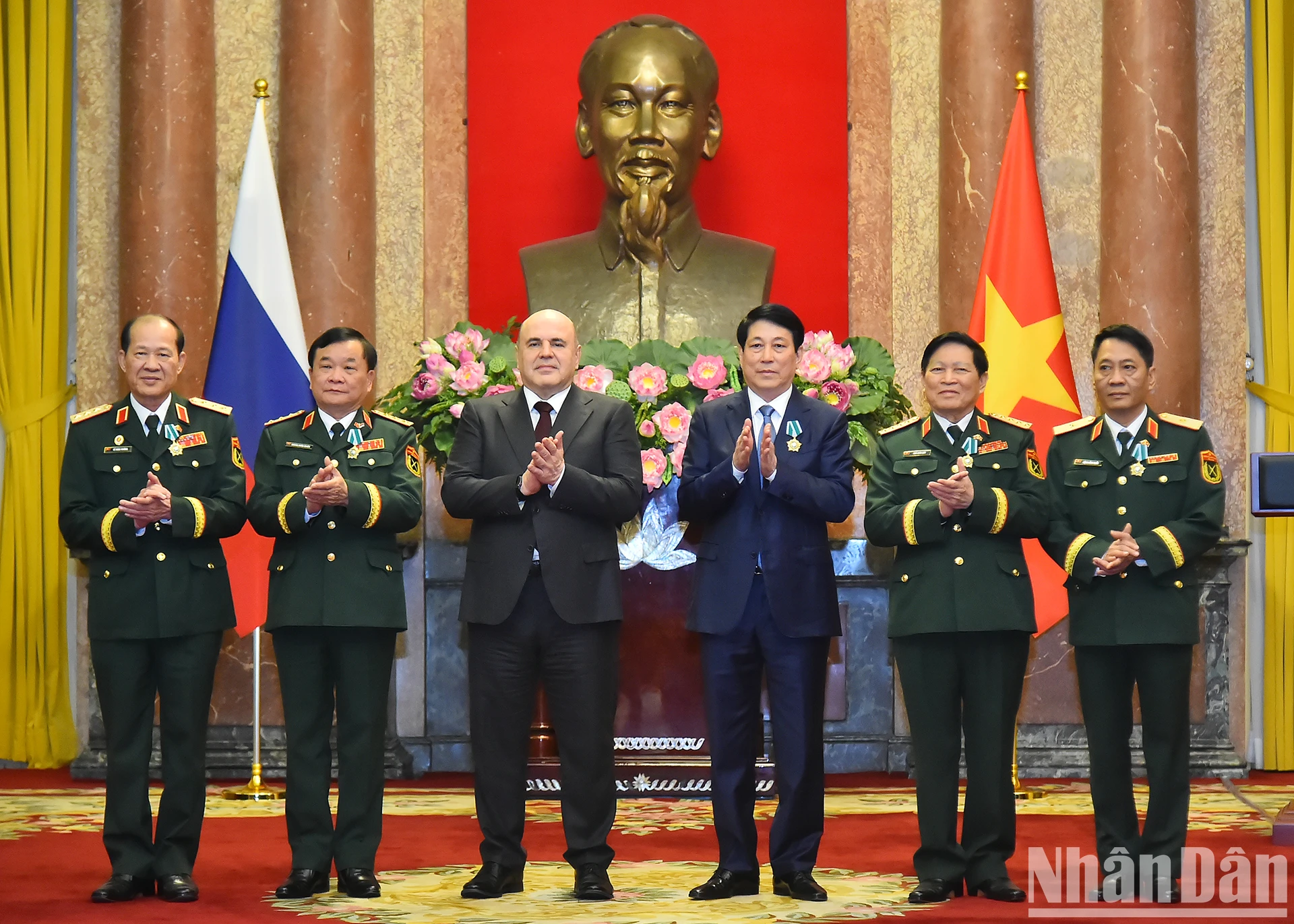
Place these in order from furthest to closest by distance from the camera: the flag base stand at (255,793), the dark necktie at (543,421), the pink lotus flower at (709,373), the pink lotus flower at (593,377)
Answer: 1. the flag base stand at (255,793)
2. the pink lotus flower at (709,373)
3. the pink lotus flower at (593,377)
4. the dark necktie at (543,421)

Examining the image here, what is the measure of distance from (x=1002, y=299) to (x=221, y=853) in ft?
11.7

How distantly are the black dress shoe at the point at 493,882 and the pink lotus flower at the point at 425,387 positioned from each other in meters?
2.35

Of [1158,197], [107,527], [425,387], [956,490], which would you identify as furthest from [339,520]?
[1158,197]

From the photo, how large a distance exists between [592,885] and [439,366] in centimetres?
258

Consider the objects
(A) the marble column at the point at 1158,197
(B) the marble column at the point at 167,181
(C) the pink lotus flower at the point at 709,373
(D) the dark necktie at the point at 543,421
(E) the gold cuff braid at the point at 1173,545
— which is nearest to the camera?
(E) the gold cuff braid at the point at 1173,545

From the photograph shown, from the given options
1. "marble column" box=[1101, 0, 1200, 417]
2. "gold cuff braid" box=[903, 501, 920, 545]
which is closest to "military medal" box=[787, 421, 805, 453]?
"gold cuff braid" box=[903, 501, 920, 545]

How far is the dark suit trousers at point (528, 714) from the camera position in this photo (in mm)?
4254

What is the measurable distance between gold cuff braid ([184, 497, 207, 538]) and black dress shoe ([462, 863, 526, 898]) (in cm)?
118

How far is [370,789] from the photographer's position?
425 centimetres

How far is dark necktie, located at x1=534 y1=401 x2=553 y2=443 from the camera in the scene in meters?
4.42

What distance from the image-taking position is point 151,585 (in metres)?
4.25

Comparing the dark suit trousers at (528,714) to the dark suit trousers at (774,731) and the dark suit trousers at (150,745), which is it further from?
the dark suit trousers at (150,745)

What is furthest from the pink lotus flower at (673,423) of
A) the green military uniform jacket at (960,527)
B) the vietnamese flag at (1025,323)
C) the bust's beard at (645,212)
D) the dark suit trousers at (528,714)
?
the dark suit trousers at (528,714)

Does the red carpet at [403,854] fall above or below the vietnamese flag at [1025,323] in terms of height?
below
